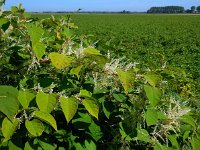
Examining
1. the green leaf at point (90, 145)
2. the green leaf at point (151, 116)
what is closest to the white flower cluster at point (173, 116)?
the green leaf at point (151, 116)

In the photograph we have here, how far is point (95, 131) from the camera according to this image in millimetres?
1828

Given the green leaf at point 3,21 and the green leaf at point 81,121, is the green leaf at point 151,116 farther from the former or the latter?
the green leaf at point 3,21

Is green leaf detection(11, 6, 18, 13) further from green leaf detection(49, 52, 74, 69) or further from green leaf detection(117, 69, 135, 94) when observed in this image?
green leaf detection(117, 69, 135, 94)

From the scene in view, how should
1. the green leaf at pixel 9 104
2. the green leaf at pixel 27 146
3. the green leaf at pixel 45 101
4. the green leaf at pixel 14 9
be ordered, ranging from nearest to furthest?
the green leaf at pixel 9 104
the green leaf at pixel 45 101
the green leaf at pixel 27 146
the green leaf at pixel 14 9

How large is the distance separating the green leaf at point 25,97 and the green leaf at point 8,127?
0.28ft

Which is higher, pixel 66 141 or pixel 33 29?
pixel 33 29

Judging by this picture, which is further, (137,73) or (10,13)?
(10,13)

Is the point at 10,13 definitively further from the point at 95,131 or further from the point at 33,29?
the point at 95,131

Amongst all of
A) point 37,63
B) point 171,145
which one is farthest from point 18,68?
point 171,145

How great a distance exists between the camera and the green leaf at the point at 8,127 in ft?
4.91

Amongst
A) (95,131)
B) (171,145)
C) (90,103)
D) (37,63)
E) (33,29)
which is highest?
(33,29)

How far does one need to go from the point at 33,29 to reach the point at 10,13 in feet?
1.51

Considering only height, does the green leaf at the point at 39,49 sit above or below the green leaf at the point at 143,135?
above

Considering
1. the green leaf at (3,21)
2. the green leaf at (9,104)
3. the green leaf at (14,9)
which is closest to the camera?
the green leaf at (9,104)
